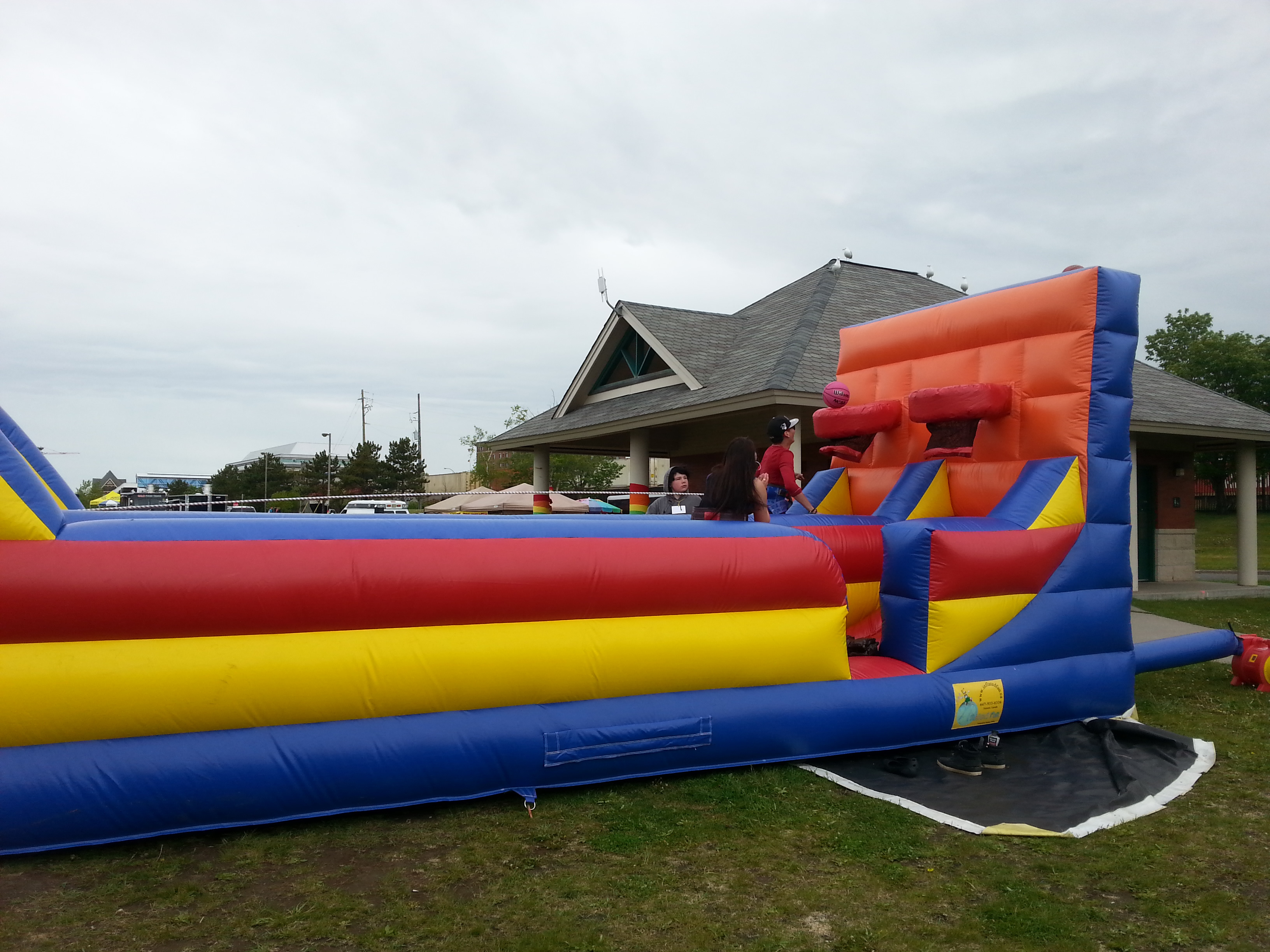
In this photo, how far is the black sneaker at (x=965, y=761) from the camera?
15.2ft

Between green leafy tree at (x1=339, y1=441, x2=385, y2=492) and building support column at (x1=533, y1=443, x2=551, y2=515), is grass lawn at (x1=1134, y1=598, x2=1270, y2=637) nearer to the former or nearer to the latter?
building support column at (x1=533, y1=443, x2=551, y2=515)

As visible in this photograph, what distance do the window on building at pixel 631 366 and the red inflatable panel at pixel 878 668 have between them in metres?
Answer: 8.66

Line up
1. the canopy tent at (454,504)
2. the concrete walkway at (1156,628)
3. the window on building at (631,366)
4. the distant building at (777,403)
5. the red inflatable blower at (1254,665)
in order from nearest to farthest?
the red inflatable blower at (1254,665), the concrete walkway at (1156,628), the distant building at (777,403), the window on building at (631,366), the canopy tent at (454,504)

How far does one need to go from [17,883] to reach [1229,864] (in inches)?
179

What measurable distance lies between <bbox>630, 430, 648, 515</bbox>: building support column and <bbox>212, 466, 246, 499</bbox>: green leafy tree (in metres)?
49.7

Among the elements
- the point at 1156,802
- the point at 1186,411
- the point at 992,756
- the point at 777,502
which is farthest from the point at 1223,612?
the point at 1156,802

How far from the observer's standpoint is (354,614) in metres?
3.82

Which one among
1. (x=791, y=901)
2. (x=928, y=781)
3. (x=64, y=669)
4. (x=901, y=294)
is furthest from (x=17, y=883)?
(x=901, y=294)

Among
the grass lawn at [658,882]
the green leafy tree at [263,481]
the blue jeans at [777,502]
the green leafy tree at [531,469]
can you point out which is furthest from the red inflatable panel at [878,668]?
the green leafy tree at [263,481]

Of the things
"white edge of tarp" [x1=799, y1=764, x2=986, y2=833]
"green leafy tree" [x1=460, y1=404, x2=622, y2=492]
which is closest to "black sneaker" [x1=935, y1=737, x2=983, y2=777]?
"white edge of tarp" [x1=799, y1=764, x2=986, y2=833]

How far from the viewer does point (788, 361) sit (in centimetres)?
1103

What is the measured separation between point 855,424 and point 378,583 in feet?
13.3

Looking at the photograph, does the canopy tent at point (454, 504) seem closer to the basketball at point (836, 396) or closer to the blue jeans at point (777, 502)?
the basketball at point (836, 396)

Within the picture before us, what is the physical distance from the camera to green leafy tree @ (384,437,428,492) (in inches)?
2014
